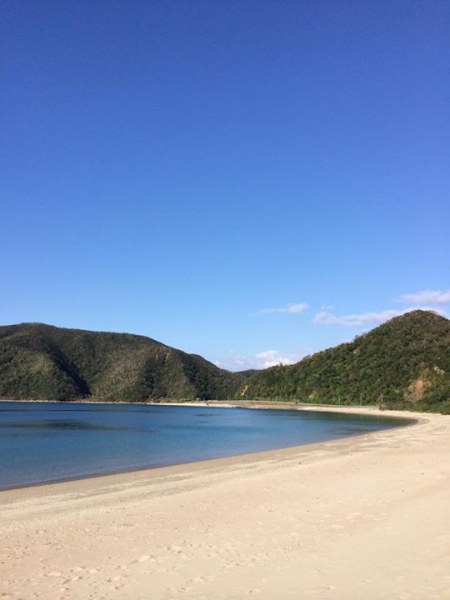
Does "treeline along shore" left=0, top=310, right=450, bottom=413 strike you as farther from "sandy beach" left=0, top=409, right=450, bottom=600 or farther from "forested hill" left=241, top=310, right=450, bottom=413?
"sandy beach" left=0, top=409, right=450, bottom=600

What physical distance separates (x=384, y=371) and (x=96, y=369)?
332 feet

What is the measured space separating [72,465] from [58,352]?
151 m

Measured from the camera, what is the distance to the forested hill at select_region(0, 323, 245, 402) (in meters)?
157

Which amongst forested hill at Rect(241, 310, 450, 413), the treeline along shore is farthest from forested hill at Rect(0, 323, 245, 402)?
forested hill at Rect(241, 310, 450, 413)

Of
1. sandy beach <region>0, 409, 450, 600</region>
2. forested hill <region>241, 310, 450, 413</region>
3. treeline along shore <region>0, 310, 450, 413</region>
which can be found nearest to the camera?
sandy beach <region>0, 409, 450, 600</region>

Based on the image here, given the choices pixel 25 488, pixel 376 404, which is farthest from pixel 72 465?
pixel 376 404

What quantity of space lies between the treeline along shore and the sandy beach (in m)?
55.5

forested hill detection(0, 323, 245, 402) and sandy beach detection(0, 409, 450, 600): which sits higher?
forested hill detection(0, 323, 245, 402)

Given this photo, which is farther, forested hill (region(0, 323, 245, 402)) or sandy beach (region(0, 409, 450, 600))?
forested hill (region(0, 323, 245, 402))

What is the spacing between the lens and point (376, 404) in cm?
9075

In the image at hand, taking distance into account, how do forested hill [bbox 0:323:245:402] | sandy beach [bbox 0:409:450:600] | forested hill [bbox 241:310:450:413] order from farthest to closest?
forested hill [bbox 0:323:245:402] < forested hill [bbox 241:310:450:413] < sandy beach [bbox 0:409:450:600]

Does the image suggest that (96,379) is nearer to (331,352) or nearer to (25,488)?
(331,352)

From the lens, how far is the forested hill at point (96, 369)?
6186 inches

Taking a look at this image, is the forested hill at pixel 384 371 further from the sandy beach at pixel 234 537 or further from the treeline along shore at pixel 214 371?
the sandy beach at pixel 234 537
